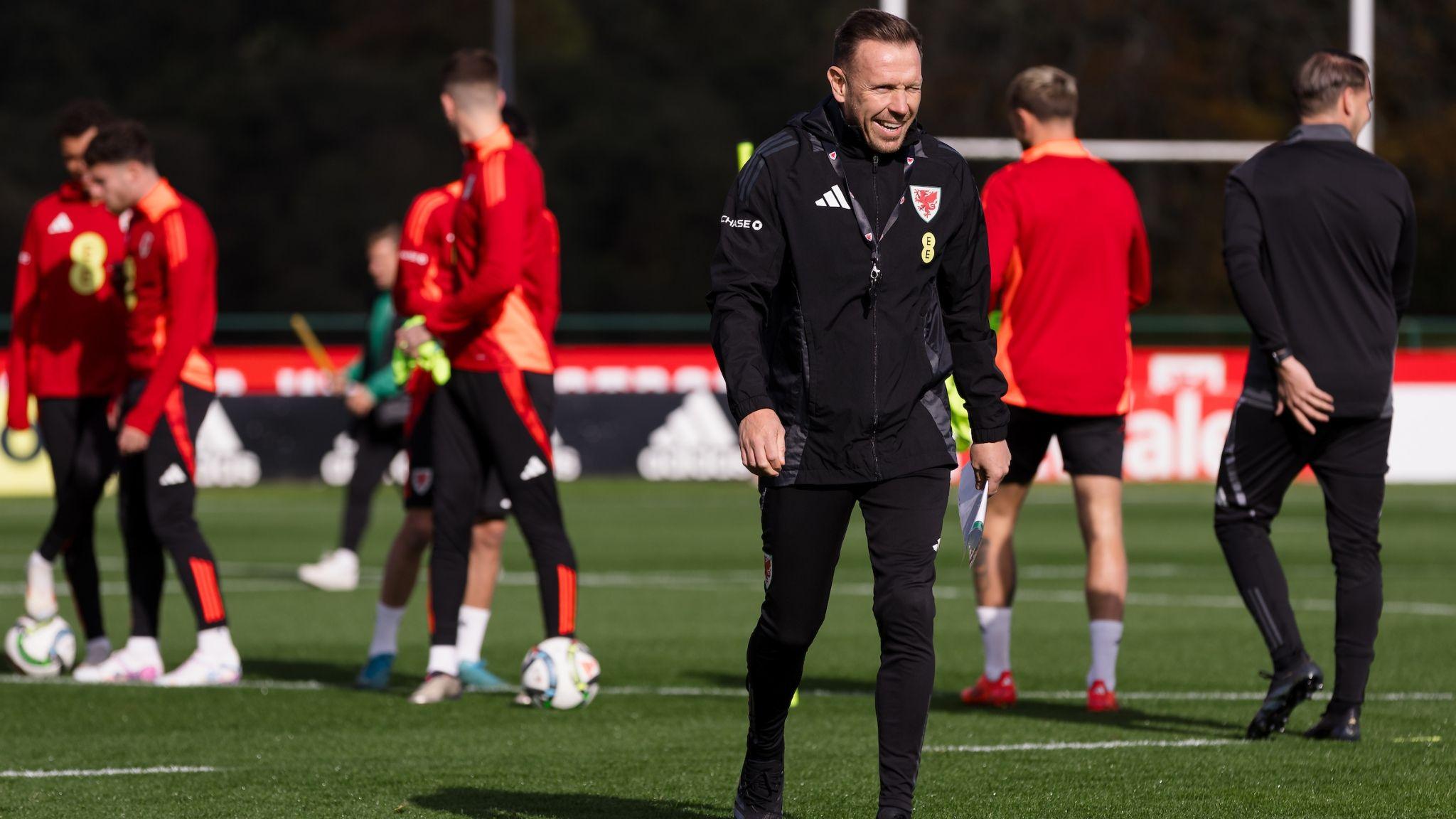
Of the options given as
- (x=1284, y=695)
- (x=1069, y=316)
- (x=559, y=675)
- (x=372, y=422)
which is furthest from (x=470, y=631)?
(x=372, y=422)

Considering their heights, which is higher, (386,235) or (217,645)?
(386,235)

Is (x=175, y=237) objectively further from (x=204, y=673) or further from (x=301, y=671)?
(x=301, y=671)

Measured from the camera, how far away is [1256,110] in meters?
36.1

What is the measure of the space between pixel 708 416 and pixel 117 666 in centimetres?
1516

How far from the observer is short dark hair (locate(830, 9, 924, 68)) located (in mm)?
5488

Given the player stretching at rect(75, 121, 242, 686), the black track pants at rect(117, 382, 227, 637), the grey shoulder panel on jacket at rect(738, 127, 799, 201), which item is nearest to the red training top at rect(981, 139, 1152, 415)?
the grey shoulder panel on jacket at rect(738, 127, 799, 201)

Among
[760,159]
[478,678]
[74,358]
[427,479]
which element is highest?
[760,159]

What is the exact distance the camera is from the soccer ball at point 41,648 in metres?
9.33

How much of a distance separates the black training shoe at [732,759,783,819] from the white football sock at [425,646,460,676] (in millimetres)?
2973

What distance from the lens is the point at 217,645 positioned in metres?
8.96

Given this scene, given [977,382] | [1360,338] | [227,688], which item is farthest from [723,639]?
[977,382]

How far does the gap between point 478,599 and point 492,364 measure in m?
1.14

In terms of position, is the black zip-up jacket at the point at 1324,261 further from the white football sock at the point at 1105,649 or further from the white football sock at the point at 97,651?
the white football sock at the point at 97,651

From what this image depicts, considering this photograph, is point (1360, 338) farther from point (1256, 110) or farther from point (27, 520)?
point (1256, 110)
